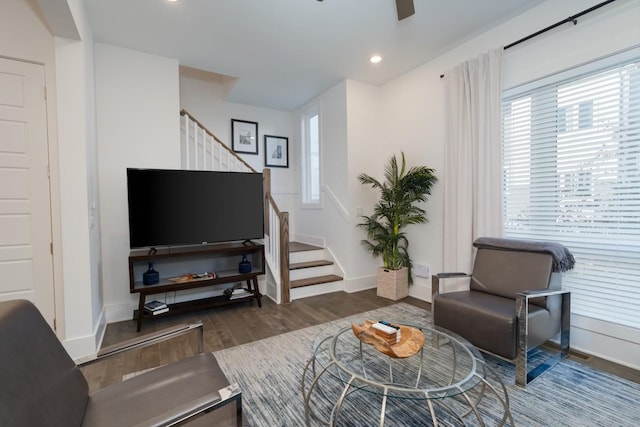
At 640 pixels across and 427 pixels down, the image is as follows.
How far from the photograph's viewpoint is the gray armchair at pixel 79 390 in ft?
2.74

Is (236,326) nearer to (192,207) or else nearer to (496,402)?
(192,207)

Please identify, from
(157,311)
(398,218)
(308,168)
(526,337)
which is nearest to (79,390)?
(157,311)

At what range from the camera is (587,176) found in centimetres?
→ 229

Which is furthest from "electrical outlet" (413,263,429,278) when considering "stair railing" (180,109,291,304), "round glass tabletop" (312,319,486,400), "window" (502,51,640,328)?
"round glass tabletop" (312,319,486,400)

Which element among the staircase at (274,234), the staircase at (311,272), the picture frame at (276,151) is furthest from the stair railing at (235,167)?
the picture frame at (276,151)

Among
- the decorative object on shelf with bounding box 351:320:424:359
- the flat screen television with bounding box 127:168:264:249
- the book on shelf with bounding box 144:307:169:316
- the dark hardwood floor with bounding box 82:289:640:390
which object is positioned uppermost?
the flat screen television with bounding box 127:168:264:249

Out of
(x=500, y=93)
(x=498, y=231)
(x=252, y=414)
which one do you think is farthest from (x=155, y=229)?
(x=500, y=93)

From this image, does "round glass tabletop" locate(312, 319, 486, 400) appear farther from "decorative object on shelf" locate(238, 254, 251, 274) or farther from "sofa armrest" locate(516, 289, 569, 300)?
"decorative object on shelf" locate(238, 254, 251, 274)

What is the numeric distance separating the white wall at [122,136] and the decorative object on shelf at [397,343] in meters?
2.72

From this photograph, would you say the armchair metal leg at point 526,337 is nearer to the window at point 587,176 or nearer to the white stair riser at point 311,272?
the window at point 587,176

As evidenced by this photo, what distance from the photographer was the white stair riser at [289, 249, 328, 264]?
4.20 meters

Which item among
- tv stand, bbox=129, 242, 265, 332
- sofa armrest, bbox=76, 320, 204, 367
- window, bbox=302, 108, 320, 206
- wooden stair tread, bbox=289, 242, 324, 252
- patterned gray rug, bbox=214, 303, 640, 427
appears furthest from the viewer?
window, bbox=302, 108, 320, 206

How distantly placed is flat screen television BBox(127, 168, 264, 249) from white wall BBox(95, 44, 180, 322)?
383mm

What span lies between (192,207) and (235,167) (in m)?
0.98
